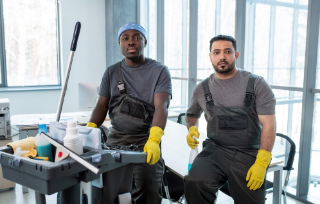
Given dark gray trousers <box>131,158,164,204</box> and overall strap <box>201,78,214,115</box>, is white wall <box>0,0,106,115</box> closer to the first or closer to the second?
overall strap <box>201,78,214,115</box>

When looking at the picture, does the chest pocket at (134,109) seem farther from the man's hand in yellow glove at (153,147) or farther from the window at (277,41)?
the window at (277,41)

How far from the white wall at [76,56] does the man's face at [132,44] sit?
4222 millimetres

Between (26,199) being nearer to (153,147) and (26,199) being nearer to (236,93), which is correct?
(153,147)

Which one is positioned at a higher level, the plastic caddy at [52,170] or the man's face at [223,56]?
the man's face at [223,56]

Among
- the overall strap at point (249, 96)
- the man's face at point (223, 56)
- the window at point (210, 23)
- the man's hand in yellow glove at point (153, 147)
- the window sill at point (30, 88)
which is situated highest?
the window at point (210, 23)

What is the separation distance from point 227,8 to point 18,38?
4243mm

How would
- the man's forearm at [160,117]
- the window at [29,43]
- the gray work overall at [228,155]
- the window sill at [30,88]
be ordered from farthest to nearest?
the window at [29,43] → the window sill at [30,88] → the gray work overall at [228,155] → the man's forearm at [160,117]

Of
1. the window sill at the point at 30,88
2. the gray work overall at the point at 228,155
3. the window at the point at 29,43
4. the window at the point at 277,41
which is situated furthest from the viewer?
the window at the point at 29,43

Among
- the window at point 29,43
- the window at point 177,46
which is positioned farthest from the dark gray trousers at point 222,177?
the window at point 29,43

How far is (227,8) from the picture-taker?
3.72 meters

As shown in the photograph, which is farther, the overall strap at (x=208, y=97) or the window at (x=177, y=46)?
the window at (x=177, y=46)

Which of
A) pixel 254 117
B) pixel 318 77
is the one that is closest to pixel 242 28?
pixel 318 77

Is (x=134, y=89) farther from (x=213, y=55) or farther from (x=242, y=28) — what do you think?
(x=242, y=28)

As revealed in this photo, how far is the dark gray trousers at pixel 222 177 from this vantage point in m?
1.72
